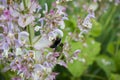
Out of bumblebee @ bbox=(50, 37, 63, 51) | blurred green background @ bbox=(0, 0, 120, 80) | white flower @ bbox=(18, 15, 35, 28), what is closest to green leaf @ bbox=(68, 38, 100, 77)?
blurred green background @ bbox=(0, 0, 120, 80)

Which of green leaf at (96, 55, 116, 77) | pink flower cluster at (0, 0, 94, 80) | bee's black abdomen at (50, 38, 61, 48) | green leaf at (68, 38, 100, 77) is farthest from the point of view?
green leaf at (96, 55, 116, 77)

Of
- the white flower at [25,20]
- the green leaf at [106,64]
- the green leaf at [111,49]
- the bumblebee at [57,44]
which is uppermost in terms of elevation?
the white flower at [25,20]

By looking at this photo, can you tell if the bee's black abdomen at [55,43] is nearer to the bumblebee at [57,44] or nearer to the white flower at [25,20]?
the bumblebee at [57,44]

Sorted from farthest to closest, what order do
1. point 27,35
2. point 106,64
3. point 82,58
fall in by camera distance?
point 106,64 < point 82,58 < point 27,35

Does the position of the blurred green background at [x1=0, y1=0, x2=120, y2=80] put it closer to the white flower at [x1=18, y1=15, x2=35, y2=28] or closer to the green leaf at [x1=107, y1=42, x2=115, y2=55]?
the green leaf at [x1=107, y1=42, x2=115, y2=55]

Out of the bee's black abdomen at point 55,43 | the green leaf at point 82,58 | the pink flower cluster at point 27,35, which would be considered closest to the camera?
the pink flower cluster at point 27,35

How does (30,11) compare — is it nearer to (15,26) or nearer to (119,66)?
(15,26)

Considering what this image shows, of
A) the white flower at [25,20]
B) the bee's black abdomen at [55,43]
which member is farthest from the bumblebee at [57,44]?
the white flower at [25,20]

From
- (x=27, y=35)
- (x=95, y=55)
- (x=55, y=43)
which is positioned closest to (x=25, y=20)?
(x=27, y=35)

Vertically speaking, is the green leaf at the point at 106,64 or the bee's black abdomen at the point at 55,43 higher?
A: the bee's black abdomen at the point at 55,43

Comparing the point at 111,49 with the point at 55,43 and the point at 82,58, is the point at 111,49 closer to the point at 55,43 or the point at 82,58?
the point at 82,58

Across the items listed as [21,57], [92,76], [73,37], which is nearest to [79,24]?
[73,37]

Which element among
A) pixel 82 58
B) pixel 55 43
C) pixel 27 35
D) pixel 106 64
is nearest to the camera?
pixel 27 35
